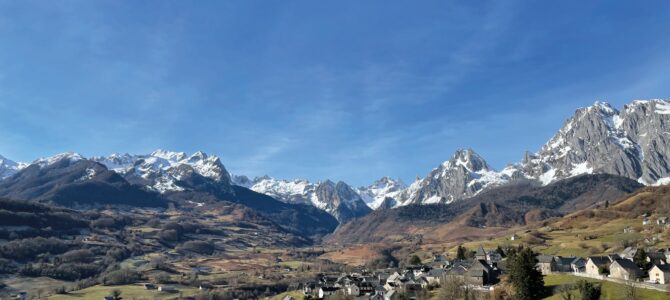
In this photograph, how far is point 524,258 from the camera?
9875 cm

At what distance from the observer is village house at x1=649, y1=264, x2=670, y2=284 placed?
10044 centimetres

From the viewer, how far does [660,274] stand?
102750mm

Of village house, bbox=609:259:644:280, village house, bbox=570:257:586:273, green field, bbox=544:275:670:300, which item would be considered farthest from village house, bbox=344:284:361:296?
village house, bbox=609:259:644:280

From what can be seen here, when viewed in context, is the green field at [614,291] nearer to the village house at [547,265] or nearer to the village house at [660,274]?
the village house at [660,274]

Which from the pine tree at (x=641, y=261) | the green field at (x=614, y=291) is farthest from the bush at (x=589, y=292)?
the pine tree at (x=641, y=261)

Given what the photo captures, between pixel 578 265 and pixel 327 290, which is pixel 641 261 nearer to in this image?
pixel 578 265

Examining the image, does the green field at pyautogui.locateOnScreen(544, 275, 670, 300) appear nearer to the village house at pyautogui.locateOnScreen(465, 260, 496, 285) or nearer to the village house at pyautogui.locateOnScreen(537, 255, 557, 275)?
the village house at pyautogui.locateOnScreen(465, 260, 496, 285)

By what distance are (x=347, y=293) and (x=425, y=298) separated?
41246 millimetres

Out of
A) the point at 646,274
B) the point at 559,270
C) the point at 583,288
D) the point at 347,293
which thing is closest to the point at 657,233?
the point at 559,270

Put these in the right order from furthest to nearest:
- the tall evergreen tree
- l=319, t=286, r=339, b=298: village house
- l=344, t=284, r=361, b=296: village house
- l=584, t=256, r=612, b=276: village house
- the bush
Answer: l=319, t=286, r=339, b=298: village house → l=344, t=284, r=361, b=296: village house → l=584, t=256, r=612, b=276: village house → the tall evergreen tree → the bush

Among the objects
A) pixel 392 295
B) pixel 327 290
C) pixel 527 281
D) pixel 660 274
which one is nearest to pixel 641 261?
pixel 660 274

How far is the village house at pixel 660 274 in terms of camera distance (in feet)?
330

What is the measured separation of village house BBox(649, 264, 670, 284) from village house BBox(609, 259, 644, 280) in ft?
8.39

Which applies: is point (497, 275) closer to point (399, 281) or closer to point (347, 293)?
point (399, 281)
